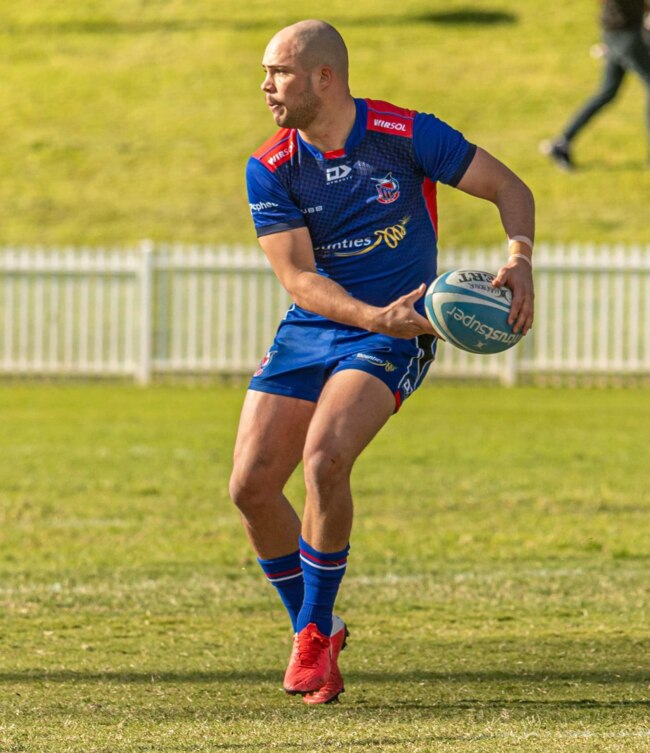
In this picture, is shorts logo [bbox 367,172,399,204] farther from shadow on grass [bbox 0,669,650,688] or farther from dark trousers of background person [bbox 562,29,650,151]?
dark trousers of background person [bbox 562,29,650,151]

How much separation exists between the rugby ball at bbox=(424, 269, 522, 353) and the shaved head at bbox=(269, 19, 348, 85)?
0.86m

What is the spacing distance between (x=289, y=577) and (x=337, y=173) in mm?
1446

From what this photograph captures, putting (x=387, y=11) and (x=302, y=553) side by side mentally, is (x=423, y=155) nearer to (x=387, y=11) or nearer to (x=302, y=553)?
(x=302, y=553)

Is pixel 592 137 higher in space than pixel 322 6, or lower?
lower

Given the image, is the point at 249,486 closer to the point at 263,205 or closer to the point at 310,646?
the point at 310,646

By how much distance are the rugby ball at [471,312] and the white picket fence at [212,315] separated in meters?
14.6

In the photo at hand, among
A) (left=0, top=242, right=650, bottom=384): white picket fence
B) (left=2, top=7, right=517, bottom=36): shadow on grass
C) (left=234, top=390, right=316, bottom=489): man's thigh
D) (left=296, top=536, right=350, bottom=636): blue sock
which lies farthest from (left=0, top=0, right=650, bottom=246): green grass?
(left=296, top=536, right=350, bottom=636): blue sock

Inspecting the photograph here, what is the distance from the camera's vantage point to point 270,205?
5.68m

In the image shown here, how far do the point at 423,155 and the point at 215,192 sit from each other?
848 inches

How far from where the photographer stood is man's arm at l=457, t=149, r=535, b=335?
17.4 ft

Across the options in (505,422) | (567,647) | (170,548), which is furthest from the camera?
(505,422)

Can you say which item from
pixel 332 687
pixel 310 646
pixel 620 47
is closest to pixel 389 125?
pixel 310 646

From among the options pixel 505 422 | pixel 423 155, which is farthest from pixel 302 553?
pixel 505 422

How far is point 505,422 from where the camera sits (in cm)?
1570
